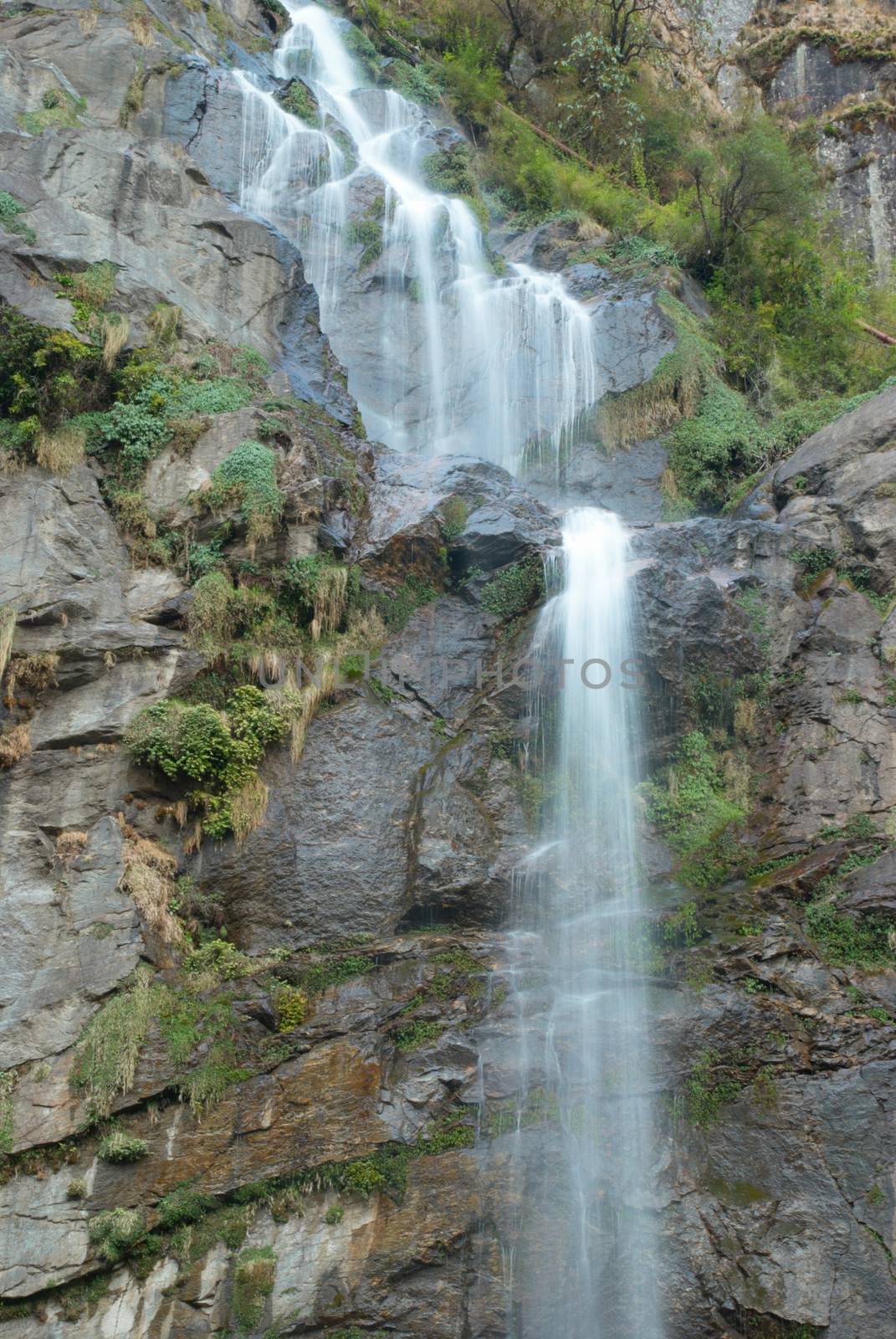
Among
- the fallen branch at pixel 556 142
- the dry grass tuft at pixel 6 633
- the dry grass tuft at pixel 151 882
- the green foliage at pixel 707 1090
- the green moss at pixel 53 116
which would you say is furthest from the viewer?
the fallen branch at pixel 556 142

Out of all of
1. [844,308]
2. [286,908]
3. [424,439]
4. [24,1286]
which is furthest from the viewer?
[844,308]

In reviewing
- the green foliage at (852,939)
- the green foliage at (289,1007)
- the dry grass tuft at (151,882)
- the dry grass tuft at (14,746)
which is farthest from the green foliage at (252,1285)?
the green foliage at (852,939)

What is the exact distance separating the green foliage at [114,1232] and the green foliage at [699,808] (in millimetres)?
5969

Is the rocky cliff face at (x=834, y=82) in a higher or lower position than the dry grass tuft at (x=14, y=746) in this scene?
higher

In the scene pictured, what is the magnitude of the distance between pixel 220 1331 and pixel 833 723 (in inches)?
331

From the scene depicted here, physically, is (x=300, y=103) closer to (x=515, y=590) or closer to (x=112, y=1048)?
(x=515, y=590)

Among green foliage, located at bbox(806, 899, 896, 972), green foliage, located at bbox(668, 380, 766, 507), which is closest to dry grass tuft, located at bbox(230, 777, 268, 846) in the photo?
green foliage, located at bbox(806, 899, 896, 972)

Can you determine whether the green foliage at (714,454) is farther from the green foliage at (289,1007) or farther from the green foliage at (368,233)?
the green foliage at (289,1007)

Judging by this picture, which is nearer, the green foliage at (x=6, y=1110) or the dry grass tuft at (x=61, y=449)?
the green foliage at (x=6, y=1110)

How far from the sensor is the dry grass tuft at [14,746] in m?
9.78

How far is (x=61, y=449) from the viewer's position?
11781 millimetres

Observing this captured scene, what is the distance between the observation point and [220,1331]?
759cm

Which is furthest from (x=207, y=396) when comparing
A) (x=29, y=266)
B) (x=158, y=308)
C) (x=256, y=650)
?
(x=256, y=650)

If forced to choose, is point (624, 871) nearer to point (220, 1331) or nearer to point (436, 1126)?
point (436, 1126)
